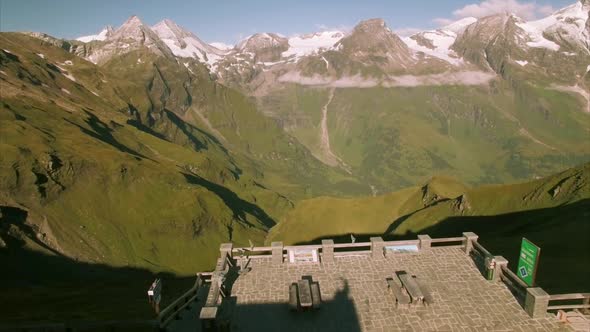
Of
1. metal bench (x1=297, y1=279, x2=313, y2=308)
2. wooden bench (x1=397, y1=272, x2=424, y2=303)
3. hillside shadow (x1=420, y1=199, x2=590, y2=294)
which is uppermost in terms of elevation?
wooden bench (x1=397, y1=272, x2=424, y2=303)

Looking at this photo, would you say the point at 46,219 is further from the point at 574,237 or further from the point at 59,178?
the point at 574,237

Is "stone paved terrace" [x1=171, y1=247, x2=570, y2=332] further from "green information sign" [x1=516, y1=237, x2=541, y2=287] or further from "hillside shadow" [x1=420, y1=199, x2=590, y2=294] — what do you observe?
"hillside shadow" [x1=420, y1=199, x2=590, y2=294]

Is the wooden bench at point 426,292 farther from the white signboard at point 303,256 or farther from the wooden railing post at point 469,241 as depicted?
the white signboard at point 303,256

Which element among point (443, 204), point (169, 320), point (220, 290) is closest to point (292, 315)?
point (220, 290)

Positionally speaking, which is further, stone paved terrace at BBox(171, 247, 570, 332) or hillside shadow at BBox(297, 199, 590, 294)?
hillside shadow at BBox(297, 199, 590, 294)

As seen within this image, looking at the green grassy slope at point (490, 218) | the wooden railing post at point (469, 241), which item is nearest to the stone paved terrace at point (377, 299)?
A: the wooden railing post at point (469, 241)

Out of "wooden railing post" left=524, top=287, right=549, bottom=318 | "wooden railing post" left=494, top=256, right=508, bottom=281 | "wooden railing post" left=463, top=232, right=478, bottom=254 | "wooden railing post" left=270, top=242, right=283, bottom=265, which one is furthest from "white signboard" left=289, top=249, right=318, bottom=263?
"wooden railing post" left=524, top=287, right=549, bottom=318

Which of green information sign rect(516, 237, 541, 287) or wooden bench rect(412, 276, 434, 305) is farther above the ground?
green information sign rect(516, 237, 541, 287)
